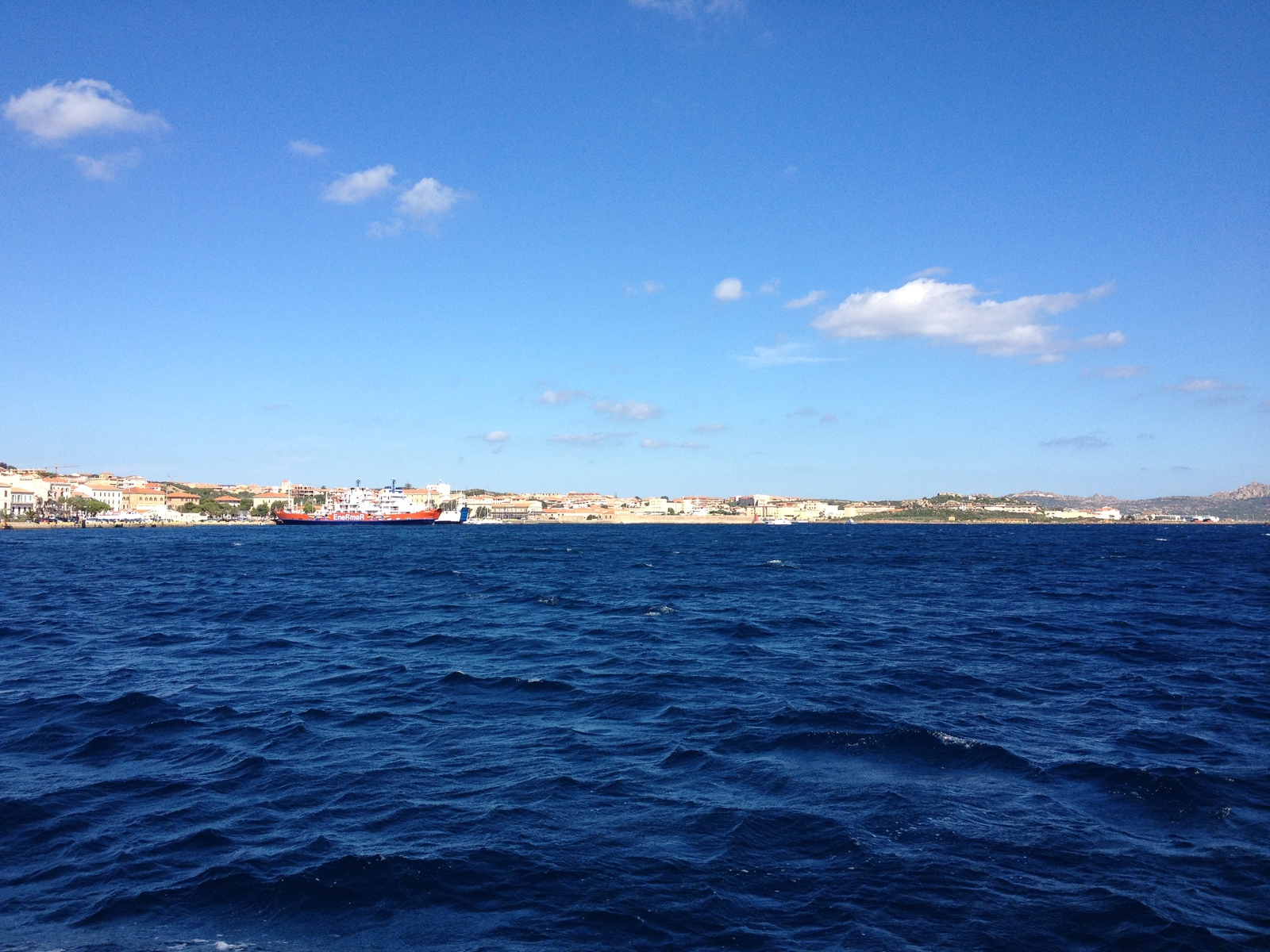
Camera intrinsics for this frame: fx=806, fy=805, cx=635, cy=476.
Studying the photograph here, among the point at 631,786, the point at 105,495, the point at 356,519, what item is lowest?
the point at 631,786

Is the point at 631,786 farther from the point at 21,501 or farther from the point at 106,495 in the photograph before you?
the point at 106,495

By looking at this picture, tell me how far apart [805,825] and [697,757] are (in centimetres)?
292

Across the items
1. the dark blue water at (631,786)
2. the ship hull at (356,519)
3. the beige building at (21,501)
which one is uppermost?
the beige building at (21,501)

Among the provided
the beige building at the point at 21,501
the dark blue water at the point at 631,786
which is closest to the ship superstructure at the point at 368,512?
the beige building at the point at 21,501

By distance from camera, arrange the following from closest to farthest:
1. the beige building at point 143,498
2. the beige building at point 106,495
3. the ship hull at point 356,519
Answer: the ship hull at point 356,519 → the beige building at point 106,495 → the beige building at point 143,498

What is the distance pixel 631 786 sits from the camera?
11.1 metres

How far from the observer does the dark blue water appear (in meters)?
7.64

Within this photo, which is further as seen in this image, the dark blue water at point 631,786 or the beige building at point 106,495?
the beige building at point 106,495

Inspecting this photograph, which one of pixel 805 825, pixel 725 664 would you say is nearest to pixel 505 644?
pixel 725 664

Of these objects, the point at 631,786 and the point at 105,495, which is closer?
the point at 631,786

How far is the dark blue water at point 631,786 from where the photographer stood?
25.1 ft

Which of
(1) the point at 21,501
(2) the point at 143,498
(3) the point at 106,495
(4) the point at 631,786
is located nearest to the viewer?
(4) the point at 631,786

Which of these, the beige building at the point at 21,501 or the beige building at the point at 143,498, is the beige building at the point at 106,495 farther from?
the beige building at the point at 21,501

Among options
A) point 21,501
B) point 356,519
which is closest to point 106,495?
point 21,501
